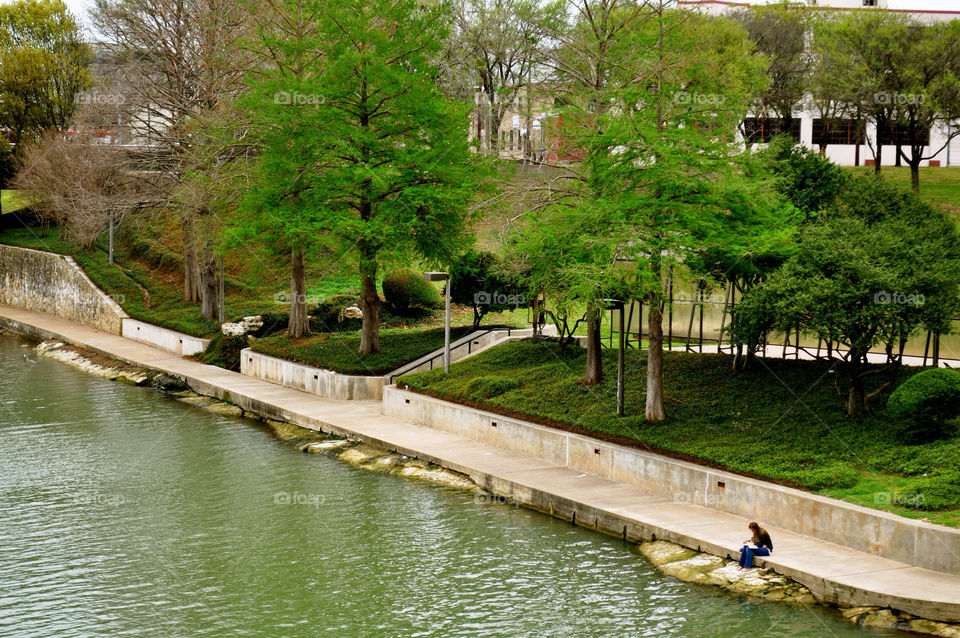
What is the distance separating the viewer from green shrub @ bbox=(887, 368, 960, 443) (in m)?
18.8

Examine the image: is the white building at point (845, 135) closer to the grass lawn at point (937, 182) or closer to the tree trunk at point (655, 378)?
the grass lawn at point (937, 182)

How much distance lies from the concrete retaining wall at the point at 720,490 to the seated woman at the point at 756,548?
141cm

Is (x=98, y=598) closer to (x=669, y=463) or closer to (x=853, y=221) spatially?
(x=669, y=463)

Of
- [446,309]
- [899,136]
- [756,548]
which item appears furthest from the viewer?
[899,136]

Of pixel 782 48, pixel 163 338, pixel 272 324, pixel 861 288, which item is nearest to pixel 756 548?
pixel 861 288

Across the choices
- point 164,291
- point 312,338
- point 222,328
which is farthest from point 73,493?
point 164,291

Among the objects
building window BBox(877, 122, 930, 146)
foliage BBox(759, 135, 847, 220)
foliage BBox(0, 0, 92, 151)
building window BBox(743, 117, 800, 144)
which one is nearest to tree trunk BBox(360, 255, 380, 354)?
foliage BBox(759, 135, 847, 220)

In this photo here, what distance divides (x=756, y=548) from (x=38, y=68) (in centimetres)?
6165

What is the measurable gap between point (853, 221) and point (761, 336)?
3.65 meters

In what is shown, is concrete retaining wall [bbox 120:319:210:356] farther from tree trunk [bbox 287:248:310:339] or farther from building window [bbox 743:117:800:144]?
building window [bbox 743:117:800:144]

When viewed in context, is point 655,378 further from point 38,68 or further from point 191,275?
point 38,68

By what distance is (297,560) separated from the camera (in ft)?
61.6

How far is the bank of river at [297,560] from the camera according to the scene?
15.9 metres

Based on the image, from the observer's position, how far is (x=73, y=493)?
2350 cm
